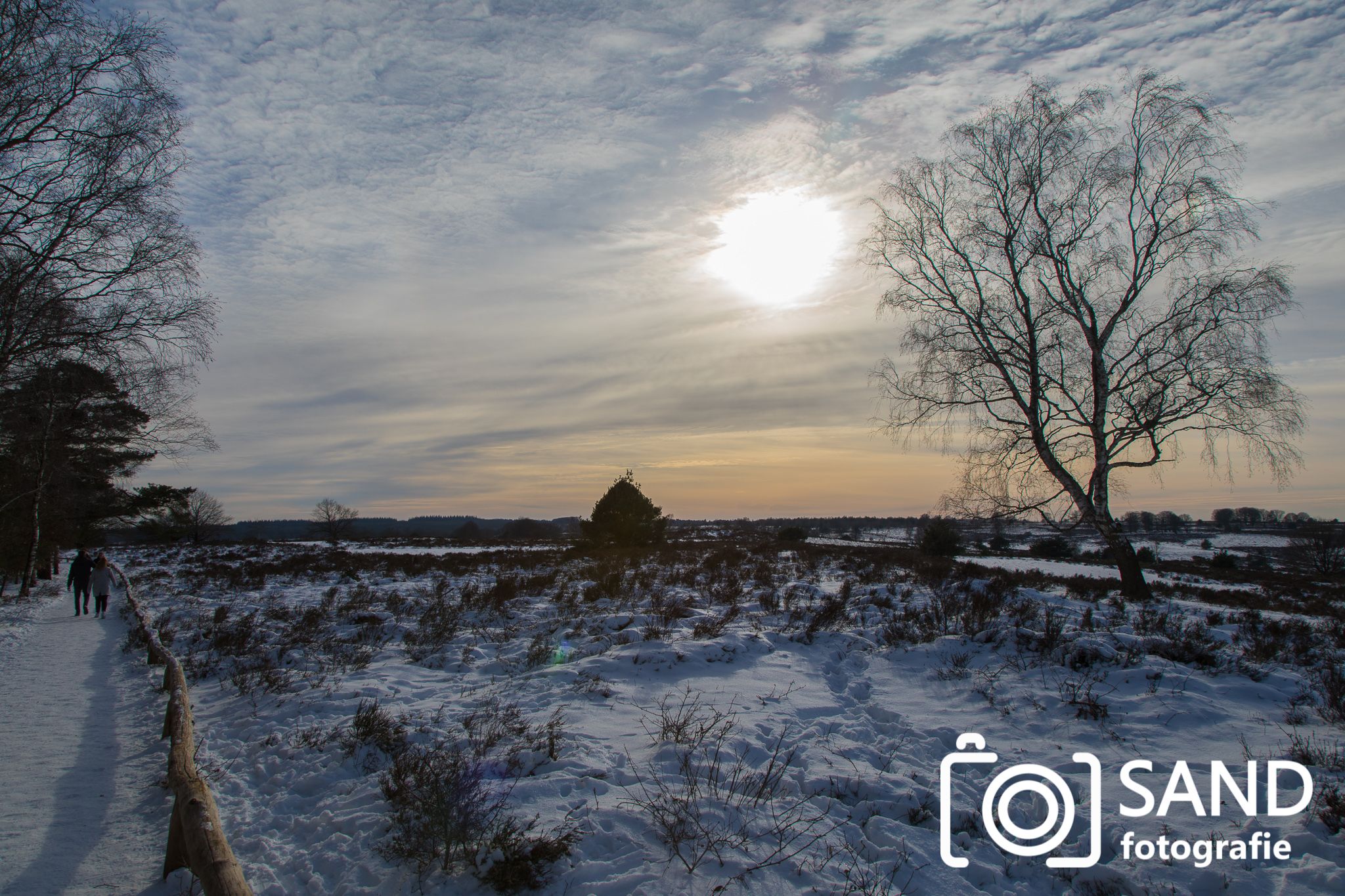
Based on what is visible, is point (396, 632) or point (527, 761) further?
point (396, 632)

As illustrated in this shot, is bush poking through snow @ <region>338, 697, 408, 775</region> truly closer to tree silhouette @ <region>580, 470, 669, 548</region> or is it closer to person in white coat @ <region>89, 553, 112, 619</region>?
person in white coat @ <region>89, 553, 112, 619</region>

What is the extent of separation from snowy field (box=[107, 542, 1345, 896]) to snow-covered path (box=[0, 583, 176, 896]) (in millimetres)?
529

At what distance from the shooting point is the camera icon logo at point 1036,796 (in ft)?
12.4

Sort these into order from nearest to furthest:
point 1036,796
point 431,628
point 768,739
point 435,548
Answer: point 1036,796
point 768,739
point 431,628
point 435,548

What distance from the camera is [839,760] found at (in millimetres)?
4941

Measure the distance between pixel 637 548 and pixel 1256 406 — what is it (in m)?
20.3

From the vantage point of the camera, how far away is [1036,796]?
4.39 m

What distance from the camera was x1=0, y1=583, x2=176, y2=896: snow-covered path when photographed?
372 centimetres

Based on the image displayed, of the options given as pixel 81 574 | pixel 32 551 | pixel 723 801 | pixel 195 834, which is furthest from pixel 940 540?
pixel 32 551

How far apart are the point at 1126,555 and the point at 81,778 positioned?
1684 cm

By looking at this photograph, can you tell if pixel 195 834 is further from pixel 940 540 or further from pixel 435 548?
pixel 435 548

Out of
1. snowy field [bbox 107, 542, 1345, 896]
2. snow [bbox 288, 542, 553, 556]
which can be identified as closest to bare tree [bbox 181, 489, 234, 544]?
snow [bbox 288, 542, 553, 556]

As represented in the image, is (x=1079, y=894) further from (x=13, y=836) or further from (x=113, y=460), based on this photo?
(x=113, y=460)

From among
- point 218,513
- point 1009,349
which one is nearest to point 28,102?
point 1009,349
